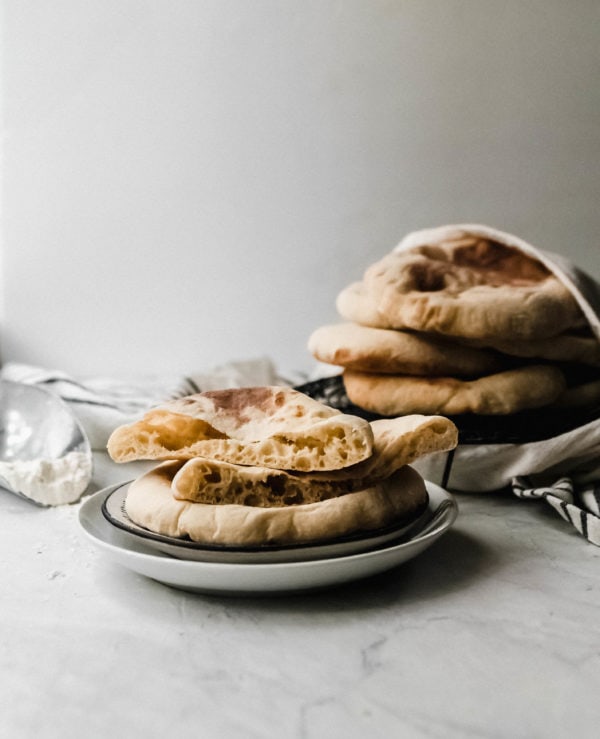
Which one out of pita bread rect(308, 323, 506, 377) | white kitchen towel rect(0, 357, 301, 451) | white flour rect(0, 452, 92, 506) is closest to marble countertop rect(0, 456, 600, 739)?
white flour rect(0, 452, 92, 506)

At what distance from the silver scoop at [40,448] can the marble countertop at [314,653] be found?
0.59ft

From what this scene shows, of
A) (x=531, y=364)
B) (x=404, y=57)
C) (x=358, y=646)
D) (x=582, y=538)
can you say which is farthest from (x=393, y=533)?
(x=404, y=57)

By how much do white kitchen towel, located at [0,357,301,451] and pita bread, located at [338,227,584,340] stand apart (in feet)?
1.44

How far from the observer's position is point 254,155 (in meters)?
1.97

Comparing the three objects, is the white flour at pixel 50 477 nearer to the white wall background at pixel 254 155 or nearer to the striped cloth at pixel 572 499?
the striped cloth at pixel 572 499

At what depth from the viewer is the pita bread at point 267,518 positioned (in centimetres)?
71

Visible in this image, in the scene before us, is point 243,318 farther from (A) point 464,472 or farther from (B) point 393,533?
(B) point 393,533

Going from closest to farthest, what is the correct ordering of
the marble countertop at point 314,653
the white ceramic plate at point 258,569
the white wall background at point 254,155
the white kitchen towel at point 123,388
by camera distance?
the marble countertop at point 314,653 < the white ceramic plate at point 258,569 < the white kitchen towel at point 123,388 < the white wall background at point 254,155

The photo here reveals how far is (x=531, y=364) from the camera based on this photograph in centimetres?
112

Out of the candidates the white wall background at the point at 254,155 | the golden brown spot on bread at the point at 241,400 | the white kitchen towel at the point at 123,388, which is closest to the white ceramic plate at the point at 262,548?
the golden brown spot on bread at the point at 241,400

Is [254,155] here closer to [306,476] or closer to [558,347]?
[558,347]

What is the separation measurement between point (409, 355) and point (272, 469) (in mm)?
389

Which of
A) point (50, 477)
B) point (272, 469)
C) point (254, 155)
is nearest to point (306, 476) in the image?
point (272, 469)

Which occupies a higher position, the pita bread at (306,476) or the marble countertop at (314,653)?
the pita bread at (306,476)
